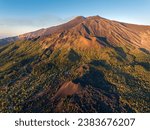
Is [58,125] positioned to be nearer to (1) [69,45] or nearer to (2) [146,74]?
(2) [146,74]

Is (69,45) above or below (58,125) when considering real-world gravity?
below

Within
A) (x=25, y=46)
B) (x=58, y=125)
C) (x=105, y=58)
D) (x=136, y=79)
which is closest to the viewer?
(x=58, y=125)

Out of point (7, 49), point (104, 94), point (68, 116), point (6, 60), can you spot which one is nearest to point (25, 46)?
point (7, 49)

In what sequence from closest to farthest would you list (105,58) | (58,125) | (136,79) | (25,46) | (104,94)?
(58,125), (104,94), (136,79), (105,58), (25,46)

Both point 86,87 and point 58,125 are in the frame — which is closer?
point 58,125

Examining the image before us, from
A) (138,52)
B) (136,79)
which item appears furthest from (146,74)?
(138,52)

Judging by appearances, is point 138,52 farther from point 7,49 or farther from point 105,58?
point 7,49
